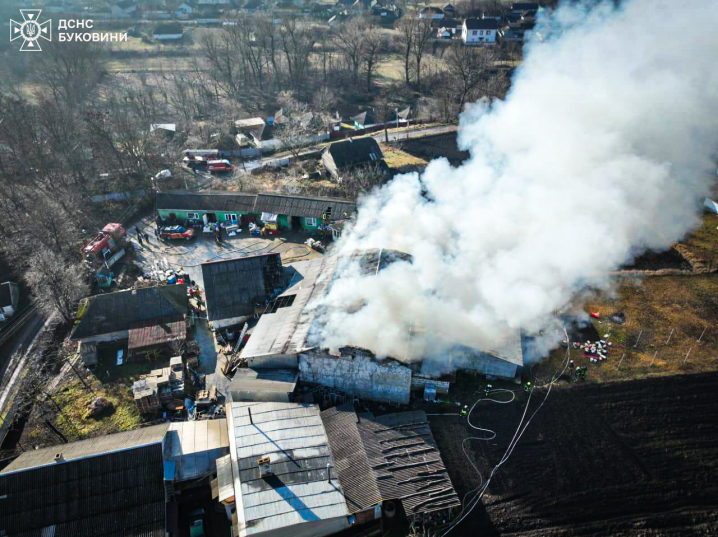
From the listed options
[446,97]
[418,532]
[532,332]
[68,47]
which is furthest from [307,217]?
[68,47]

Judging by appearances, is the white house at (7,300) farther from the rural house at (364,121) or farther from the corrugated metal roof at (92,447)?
the rural house at (364,121)

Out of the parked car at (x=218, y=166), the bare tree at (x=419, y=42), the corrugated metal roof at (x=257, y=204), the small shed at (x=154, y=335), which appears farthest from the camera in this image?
the bare tree at (x=419, y=42)

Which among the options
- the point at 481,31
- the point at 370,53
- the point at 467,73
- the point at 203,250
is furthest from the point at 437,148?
the point at 481,31

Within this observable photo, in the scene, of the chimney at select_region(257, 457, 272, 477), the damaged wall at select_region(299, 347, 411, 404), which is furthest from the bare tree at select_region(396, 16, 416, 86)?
the chimney at select_region(257, 457, 272, 477)

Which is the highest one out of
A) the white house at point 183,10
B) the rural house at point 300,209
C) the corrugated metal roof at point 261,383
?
the white house at point 183,10

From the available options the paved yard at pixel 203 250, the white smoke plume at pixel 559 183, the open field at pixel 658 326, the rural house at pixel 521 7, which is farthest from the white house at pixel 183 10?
the open field at pixel 658 326
